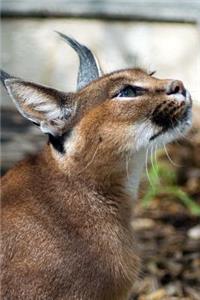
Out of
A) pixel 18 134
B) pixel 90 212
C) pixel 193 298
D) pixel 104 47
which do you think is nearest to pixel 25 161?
pixel 90 212

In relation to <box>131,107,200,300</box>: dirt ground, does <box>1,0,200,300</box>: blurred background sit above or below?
above

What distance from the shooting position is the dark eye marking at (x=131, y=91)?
202 inches

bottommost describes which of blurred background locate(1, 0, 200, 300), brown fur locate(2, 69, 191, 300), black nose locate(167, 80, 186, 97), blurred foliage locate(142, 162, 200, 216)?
blurred foliage locate(142, 162, 200, 216)

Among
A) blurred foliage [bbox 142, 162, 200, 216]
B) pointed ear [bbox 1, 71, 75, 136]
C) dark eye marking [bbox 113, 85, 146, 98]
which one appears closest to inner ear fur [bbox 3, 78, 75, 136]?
pointed ear [bbox 1, 71, 75, 136]

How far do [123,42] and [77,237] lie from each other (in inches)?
158

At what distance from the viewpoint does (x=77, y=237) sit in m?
5.24

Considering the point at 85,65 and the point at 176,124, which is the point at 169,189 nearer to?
the point at 85,65

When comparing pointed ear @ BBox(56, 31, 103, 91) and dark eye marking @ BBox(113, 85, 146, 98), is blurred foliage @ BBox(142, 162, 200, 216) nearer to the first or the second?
pointed ear @ BBox(56, 31, 103, 91)

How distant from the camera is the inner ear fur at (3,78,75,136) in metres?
5.07

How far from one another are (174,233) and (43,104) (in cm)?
230

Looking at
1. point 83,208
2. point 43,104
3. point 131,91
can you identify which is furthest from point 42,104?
point 83,208

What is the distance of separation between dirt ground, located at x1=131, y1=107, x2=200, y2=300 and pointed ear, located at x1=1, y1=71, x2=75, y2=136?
1.29 m

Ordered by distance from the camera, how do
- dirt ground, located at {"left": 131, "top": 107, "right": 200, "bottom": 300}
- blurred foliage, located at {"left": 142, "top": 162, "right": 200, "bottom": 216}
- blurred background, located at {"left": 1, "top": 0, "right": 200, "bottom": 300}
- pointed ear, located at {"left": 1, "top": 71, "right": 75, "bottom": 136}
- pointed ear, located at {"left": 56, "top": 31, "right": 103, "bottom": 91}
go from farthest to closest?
1. blurred background, located at {"left": 1, "top": 0, "right": 200, "bottom": 300}
2. blurred foliage, located at {"left": 142, "top": 162, "right": 200, "bottom": 216}
3. dirt ground, located at {"left": 131, "top": 107, "right": 200, "bottom": 300}
4. pointed ear, located at {"left": 56, "top": 31, "right": 103, "bottom": 91}
5. pointed ear, located at {"left": 1, "top": 71, "right": 75, "bottom": 136}

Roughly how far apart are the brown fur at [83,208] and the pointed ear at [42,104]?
1.0 inches
